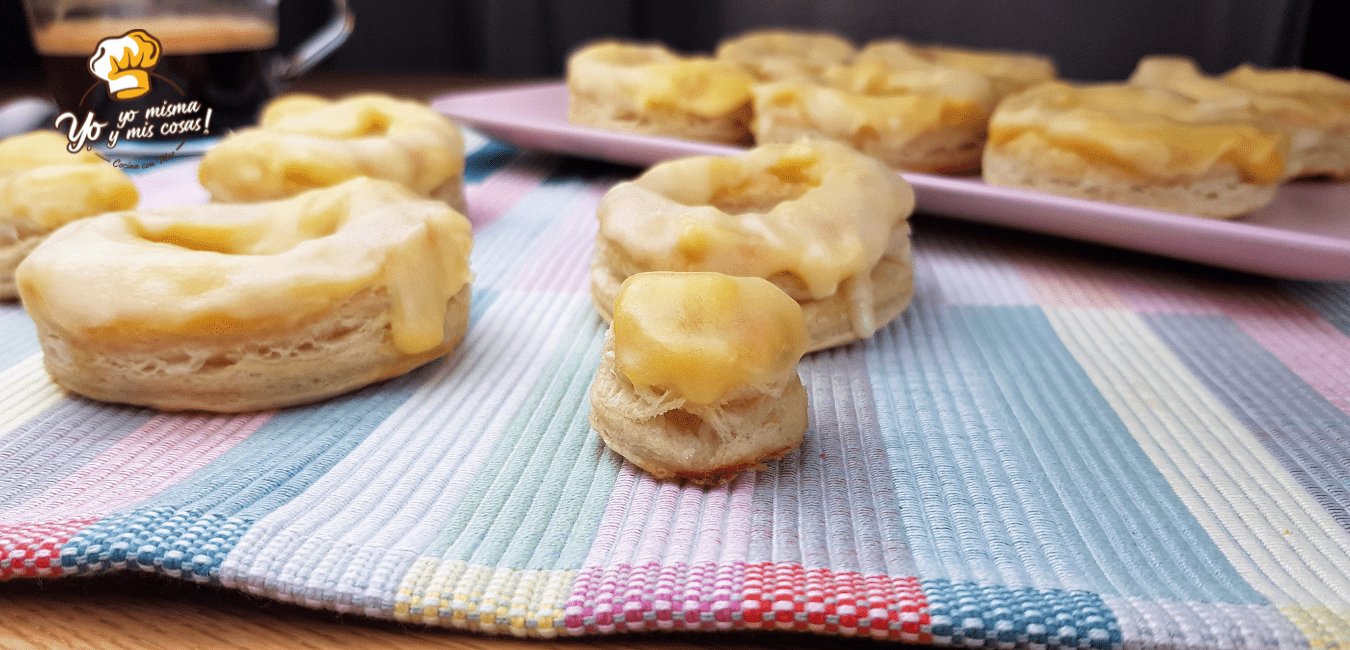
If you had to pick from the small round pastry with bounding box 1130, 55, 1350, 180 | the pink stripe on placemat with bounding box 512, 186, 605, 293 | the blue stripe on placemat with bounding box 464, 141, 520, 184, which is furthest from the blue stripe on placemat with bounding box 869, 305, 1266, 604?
the blue stripe on placemat with bounding box 464, 141, 520, 184

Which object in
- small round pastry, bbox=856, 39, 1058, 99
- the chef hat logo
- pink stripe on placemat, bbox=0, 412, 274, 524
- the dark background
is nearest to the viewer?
pink stripe on placemat, bbox=0, 412, 274, 524

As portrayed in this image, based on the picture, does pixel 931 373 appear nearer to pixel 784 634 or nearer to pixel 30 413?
pixel 784 634

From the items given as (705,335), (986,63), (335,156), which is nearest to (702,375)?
(705,335)

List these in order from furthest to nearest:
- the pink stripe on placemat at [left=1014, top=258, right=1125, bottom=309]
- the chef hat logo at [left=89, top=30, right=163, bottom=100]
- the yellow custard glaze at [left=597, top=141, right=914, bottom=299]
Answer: the pink stripe on placemat at [left=1014, top=258, right=1125, bottom=309] → the chef hat logo at [left=89, top=30, right=163, bottom=100] → the yellow custard glaze at [left=597, top=141, right=914, bottom=299]

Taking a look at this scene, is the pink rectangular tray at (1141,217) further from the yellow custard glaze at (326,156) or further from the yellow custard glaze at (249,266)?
the yellow custard glaze at (249,266)

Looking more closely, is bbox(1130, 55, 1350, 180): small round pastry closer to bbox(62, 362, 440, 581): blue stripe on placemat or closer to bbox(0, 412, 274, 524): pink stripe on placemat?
bbox(62, 362, 440, 581): blue stripe on placemat

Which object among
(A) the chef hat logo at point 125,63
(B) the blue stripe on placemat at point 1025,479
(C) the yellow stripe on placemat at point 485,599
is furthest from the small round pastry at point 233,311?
(B) the blue stripe on placemat at point 1025,479
